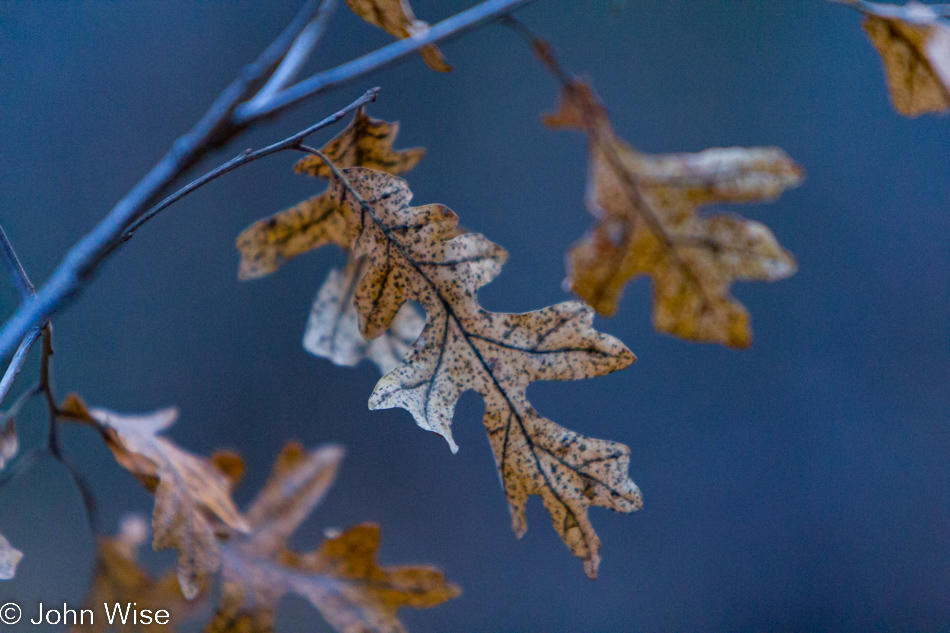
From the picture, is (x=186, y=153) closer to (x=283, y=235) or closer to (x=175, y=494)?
(x=283, y=235)

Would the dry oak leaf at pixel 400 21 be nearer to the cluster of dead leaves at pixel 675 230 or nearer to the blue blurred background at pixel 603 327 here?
the cluster of dead leaves at pixel 675 230

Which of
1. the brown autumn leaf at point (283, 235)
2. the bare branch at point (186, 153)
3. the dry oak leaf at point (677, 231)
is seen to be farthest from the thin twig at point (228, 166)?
the dry oak leaf at point (677, 231)

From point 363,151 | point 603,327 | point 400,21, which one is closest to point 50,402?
point 363,151

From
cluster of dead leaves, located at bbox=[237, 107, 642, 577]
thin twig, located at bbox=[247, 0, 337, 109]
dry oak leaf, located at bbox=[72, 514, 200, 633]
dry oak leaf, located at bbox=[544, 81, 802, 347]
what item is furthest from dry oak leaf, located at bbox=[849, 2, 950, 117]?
dry oak leaf, located at bbox=[72, 514, 200, 633]

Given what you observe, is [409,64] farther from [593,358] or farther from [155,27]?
[593,358]

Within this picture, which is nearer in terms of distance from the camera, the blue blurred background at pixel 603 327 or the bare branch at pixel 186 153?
the bare branch at pixel 186 153
